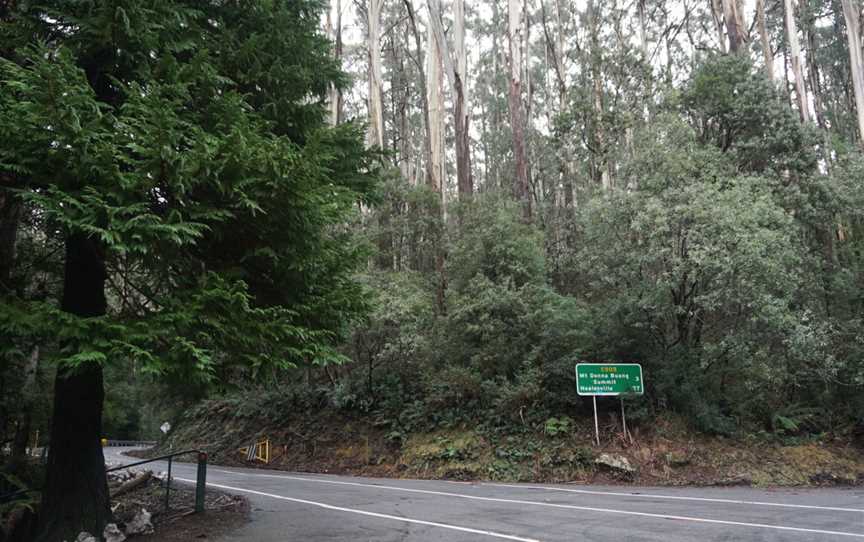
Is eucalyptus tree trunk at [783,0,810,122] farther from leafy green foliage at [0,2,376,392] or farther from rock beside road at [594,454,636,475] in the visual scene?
leafy green foliage at [0,2,376,392]

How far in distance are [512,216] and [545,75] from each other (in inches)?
1041

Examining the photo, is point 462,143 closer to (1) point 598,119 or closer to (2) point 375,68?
(1) point 598,119

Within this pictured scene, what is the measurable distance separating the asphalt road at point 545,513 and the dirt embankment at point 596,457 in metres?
1.23

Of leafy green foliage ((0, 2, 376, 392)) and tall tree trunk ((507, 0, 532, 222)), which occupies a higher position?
tall tree trunk ((507, 0, 532, 222))

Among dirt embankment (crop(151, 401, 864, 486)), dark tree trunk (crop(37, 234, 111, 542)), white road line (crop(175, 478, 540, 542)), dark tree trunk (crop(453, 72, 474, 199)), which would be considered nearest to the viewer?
dark tree trunk (crop(37, 234, 111, 542))

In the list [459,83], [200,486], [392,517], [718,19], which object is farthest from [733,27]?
[200,486]

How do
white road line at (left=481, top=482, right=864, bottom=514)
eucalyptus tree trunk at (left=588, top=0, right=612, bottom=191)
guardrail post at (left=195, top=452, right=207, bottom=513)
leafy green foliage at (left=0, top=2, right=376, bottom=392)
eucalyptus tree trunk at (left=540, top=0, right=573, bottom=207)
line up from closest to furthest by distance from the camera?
leafy green foliage at (left=0, top=2, right=376, bottom=392) < guardrail post at (left=195, top=452, right=207, bottom=513) < white road line at (left=481, top=482, right=864, bottom=514) < eucalyptus tree trunk at (left=588, top=0, right=612, bottom=191) < eucalyptus tree trunk at (left=540, top=0, right=573, bottom=207)

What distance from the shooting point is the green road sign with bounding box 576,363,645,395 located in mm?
15344

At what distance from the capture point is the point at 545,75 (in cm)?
4144

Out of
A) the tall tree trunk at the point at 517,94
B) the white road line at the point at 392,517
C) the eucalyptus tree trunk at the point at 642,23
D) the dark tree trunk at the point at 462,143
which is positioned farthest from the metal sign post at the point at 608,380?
the eucalyptus tree trunk at the point at 642,23

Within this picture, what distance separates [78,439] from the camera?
7.46 meters

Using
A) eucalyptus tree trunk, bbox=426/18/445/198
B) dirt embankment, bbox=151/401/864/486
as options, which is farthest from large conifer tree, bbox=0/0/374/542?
eucalyptus tree trunk, bbox=426/18/445/198

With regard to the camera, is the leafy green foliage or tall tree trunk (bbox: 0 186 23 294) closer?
the leafy green foliage

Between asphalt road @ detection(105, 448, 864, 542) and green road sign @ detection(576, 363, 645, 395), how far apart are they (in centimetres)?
263
